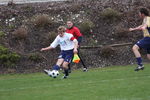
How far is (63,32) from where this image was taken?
16078 millimetres

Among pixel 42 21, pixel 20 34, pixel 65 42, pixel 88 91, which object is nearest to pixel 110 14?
pixel 42 21

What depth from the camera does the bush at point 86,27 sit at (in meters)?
24.3

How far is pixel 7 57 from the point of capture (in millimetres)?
21781

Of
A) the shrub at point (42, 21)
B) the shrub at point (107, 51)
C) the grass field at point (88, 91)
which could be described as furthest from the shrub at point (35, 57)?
the grass field at point (88, 91)

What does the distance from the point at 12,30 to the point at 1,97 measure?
Answer: 12800 mm

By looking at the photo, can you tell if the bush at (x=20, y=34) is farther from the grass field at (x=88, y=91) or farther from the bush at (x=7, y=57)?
the grass field at (x=88, y=91)

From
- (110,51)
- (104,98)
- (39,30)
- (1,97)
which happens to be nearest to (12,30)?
(39,30)

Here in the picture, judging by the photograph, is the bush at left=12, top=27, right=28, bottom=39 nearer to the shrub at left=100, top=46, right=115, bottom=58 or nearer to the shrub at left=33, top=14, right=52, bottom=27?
the shrub at left=33, top=14, right=52, bottom=27

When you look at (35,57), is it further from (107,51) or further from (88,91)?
(88,91)

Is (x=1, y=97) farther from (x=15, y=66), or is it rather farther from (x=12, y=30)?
(x=12, y=30)

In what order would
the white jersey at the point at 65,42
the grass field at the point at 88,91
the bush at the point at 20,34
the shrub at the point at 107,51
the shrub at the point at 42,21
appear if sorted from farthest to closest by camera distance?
the shrub at the point at 42,21 → the bush at the point at 20,34 → the shrub at the point at 107,51 → the white jersey at the point at 65,42 → the grass field at the point at 88,91

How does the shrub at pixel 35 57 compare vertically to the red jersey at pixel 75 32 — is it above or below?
below

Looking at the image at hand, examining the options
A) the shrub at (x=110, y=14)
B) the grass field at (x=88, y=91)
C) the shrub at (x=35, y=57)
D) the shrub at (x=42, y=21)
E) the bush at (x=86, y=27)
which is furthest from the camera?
the shrub at (x=110, y=14)

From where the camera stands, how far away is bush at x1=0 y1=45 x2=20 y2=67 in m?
21.7
